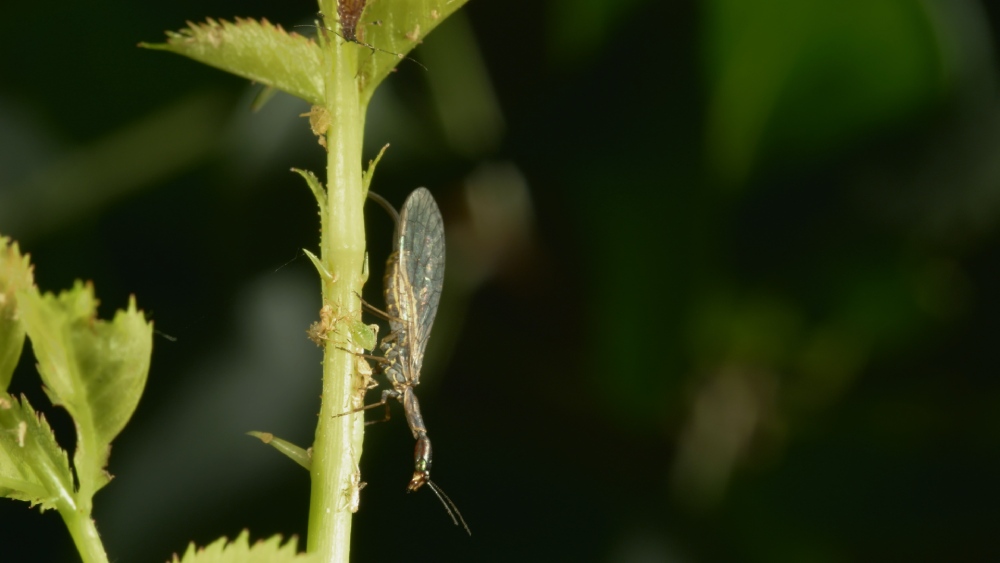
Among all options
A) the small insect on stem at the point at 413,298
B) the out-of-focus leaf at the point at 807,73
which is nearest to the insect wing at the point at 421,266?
the small insect on stem at the point at 413,298

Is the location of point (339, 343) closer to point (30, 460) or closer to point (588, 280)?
point (30, 460)

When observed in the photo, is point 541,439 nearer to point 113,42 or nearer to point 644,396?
point 644,396

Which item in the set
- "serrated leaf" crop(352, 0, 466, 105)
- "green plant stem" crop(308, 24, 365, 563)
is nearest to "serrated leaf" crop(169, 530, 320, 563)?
"green plant stem" crop(308, 24, 365, 563)

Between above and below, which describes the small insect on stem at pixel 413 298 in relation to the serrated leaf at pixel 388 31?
below

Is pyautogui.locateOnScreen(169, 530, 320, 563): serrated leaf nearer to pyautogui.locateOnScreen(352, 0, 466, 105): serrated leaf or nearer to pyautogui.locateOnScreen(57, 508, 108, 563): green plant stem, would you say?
pyautogui.locateOnScreen(57, 508, 108, 563): green plant stem

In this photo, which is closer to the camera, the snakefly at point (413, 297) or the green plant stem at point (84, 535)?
the green plant stem at point (84, 535)

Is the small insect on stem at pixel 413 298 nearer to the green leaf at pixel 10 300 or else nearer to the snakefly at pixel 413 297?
the snakefly at pixel 413 297

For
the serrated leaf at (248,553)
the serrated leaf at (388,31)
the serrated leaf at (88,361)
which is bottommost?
the serrated leaf at (248,553)
